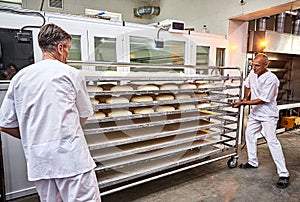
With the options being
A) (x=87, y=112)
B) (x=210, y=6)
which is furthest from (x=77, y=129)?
(x=210, y=6)

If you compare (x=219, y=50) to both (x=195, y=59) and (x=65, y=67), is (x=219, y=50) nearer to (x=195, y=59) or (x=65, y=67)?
(x=195, y=59)

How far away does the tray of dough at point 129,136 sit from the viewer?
199cm

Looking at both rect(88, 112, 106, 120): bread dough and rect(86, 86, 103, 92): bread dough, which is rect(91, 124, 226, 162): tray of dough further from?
rect(86, 86, 103, 92): bread dough

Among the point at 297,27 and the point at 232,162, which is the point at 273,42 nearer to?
the point at 297,27

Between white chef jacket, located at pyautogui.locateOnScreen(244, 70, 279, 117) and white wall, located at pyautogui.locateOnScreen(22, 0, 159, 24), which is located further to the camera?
white wall, located at pyautogui.locateOnScreen(22, 0, 159, 24)

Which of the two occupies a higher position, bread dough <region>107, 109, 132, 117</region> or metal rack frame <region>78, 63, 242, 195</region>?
bread dough <region>107, 109, 132, 117</region>

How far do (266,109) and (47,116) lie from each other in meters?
2.63

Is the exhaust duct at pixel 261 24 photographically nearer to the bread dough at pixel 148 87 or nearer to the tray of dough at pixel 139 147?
the tray of dough at pixel 139 147

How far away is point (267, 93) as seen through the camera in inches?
108

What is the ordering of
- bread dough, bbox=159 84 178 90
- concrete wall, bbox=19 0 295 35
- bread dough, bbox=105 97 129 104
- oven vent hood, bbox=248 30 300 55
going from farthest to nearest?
oven vent hood, bbox=248 30 300 55 → concrete wall, bbox=19 0 295 35 → bread dough, bbox=159 84 178 90 → bread dough, bbox=105 97 129 104

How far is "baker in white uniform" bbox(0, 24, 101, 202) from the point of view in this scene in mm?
1245

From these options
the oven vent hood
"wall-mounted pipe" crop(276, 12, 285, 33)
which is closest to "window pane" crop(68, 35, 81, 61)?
the oven vent hood

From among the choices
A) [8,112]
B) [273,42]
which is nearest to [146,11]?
[273,42]

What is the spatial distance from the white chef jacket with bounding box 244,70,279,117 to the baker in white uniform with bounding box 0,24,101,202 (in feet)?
7.74
